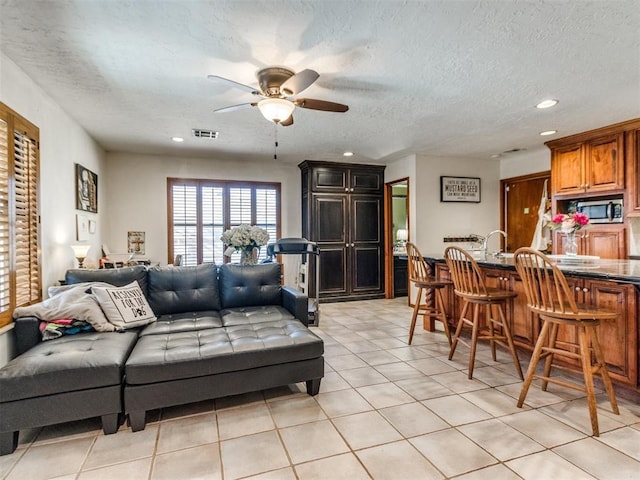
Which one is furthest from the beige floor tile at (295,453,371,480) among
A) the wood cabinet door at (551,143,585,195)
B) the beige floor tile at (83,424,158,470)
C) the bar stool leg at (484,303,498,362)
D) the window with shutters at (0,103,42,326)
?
the wood cabinet door at (551,143,585,195)

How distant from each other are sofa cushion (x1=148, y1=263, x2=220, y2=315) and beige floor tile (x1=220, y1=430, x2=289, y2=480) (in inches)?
60.8

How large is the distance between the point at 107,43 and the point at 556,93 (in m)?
3.62

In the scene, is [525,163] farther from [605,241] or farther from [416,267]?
[416,267]

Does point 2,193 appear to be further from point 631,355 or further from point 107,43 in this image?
point 631,355

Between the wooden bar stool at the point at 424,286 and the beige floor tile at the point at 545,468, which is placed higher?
the wooden bar stool at the point at 424,286

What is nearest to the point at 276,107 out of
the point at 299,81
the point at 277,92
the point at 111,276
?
the point at 277,92

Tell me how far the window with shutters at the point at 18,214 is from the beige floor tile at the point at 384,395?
251 cm

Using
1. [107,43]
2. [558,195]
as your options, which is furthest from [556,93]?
[107,43]

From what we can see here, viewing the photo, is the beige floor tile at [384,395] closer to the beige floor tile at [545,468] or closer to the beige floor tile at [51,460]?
the beige floor tile at [545,468]

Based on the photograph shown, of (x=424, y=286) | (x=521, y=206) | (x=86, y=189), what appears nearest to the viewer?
(x=424, y=286)

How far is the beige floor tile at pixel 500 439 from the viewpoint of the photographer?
1.87 metres

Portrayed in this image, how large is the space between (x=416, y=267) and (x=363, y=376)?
150 cm

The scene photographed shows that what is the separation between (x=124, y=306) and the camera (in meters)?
2.75

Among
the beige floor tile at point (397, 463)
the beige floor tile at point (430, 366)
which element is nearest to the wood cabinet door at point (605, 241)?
the beige floor tile at point (430, 366)
